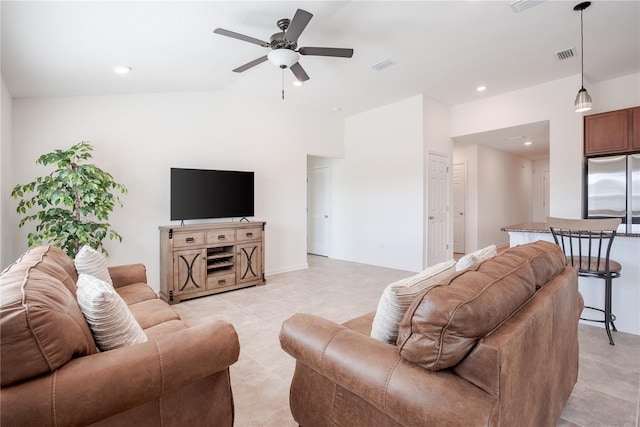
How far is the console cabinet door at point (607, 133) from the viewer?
391cm

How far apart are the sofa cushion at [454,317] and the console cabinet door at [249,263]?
346 cm

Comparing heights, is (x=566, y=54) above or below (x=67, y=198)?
above

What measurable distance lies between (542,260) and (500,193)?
22.8 feet

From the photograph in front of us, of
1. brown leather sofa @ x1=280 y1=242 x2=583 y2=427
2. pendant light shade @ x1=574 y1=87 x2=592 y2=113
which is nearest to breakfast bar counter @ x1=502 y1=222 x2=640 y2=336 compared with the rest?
pendant light shade @ x1=574 y1=87 x2=592 y2=113

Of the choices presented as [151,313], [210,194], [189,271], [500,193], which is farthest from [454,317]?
[500,193]

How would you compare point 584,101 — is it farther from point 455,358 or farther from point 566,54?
point 455,358

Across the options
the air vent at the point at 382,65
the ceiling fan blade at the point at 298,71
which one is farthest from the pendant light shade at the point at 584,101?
the ceiling fan blade at the point at 298,71

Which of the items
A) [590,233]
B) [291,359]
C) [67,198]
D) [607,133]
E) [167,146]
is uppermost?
[607,133]

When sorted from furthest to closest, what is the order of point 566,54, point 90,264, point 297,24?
point 566,54 < point 297,24 < point 90,264

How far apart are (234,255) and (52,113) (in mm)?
2549

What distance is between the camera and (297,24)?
90.0 inches

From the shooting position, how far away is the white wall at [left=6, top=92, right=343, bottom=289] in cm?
335

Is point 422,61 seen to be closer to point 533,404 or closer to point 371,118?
point 371,118

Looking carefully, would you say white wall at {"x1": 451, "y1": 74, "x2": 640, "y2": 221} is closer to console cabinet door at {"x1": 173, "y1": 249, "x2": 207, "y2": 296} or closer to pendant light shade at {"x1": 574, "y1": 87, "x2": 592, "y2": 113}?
pendant light shade at {"x1": 574, "y1": 87, "x2": 592, "y2": 113}
